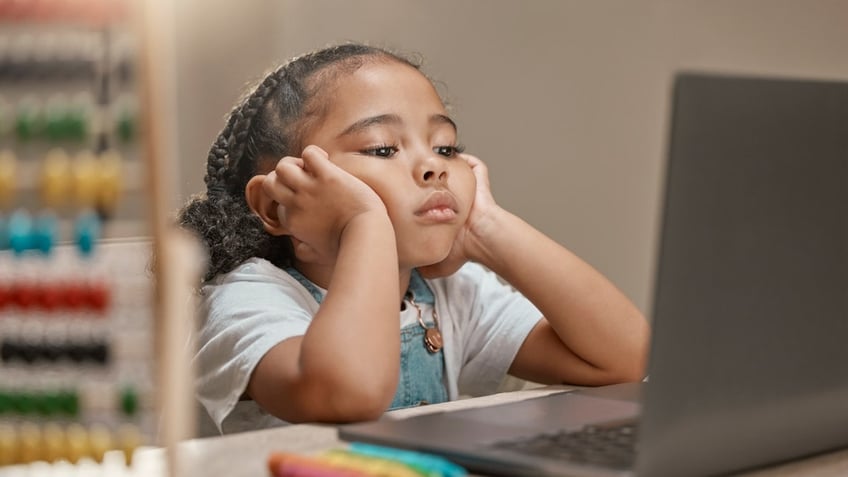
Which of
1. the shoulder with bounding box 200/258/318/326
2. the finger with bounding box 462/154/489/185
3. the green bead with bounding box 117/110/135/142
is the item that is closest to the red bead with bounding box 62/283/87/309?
the green bead with bounding box 117/110/135/142

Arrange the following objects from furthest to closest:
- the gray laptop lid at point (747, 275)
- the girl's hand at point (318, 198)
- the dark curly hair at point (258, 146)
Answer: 1. the dark curly hair at point (258, 146)
2. the girl's hand at point (318, 198)
3. the gray laptop lid at point (747, 275)

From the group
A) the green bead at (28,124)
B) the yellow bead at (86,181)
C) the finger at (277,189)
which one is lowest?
the finger at (277,189)

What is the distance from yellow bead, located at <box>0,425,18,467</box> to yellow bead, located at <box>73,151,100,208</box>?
0.16m

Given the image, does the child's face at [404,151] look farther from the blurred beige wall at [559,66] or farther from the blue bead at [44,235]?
the blurred beige wall at [559,66]

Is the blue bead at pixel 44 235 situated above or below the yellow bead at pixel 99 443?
above

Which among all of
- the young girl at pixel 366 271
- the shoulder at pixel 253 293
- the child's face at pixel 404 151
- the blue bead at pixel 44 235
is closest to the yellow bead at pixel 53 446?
the blue bead at pixel 44 235

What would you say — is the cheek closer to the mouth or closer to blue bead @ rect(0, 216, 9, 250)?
the mouth

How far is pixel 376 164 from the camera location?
1157 millimetres

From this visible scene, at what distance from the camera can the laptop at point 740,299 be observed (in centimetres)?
59

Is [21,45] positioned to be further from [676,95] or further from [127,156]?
[676,95]

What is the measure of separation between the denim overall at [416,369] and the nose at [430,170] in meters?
0.19

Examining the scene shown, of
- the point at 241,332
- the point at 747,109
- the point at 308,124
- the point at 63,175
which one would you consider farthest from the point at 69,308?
the point at 308,124

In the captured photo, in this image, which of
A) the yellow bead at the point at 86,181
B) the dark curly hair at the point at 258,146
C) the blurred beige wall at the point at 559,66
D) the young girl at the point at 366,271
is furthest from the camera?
the blurred beige wall at the point at 559,66

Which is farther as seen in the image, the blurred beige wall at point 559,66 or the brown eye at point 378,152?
the blurred beige wall at point 559,66
